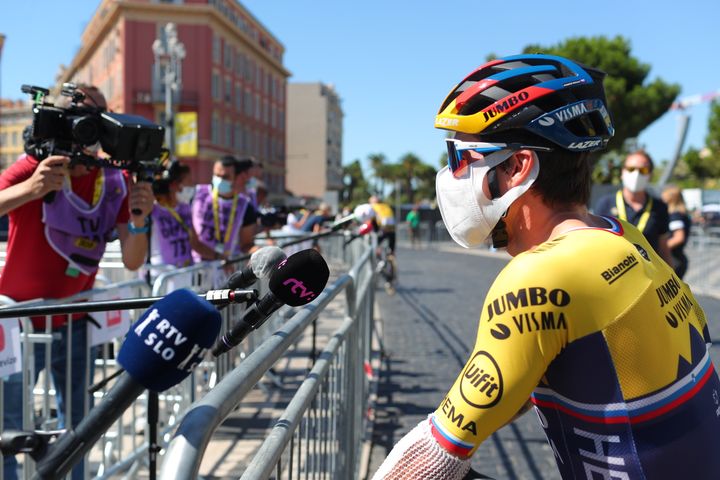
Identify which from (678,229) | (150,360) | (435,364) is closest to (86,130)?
(150,360)

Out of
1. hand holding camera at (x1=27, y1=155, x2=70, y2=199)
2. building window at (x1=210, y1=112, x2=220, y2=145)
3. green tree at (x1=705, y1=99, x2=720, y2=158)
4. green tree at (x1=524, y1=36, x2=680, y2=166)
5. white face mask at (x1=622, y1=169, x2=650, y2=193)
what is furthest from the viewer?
green tree at (x1=705, y1=99, x2=720, y2=158)

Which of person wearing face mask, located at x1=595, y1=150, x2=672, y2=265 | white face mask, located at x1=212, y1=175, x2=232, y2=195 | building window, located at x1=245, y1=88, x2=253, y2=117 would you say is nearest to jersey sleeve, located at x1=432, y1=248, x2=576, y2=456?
person wearing face mask, located at x1=595, y1=150, x2=672, y2=265

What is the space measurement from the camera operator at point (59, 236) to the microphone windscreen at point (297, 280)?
203 cm

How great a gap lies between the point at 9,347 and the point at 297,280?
81.5 inches

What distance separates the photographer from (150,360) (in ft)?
3.14

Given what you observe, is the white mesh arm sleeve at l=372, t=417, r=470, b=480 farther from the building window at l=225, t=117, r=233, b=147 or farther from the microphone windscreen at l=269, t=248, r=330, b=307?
the building window at l=225, t=117, r=233, b=147

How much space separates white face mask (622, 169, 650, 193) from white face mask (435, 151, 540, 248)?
461 cm

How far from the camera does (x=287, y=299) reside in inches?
55.1

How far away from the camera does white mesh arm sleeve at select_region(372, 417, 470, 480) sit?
→ 54.1 inches

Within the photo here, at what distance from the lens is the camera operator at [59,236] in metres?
2.99

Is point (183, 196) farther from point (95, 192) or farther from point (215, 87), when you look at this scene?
point (215, 87)

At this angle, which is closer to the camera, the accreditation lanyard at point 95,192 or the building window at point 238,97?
the accreditation lanyard at point 95,192

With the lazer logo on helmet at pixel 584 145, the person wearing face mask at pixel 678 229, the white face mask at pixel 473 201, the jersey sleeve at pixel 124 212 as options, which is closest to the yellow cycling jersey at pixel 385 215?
the person wearing face mask at pixel 678 229

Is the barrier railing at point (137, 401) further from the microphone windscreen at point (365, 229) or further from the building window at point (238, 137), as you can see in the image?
the building window at point (238, 137)
